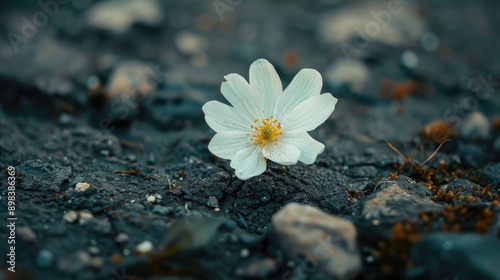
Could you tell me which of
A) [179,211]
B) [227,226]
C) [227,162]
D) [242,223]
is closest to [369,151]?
[227,162]

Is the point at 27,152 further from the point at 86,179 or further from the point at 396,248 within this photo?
the point at 396,248

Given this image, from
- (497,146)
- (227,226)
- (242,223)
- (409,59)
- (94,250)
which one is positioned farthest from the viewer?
(409,59)

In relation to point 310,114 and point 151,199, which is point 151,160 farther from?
point 310,114

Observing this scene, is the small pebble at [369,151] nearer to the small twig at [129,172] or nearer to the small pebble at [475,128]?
the small pebble at [475,128]

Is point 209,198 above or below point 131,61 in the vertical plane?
below

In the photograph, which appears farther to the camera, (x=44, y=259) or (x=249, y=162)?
(x=249, y=162)

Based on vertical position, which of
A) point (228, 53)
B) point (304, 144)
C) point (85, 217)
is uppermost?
point (228, 53)

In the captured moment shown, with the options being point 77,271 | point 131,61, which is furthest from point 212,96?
point 77,271

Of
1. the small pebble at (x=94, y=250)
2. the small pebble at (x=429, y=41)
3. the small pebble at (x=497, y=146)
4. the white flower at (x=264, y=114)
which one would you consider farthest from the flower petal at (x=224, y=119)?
the small pebble at (x=429, y=41)
